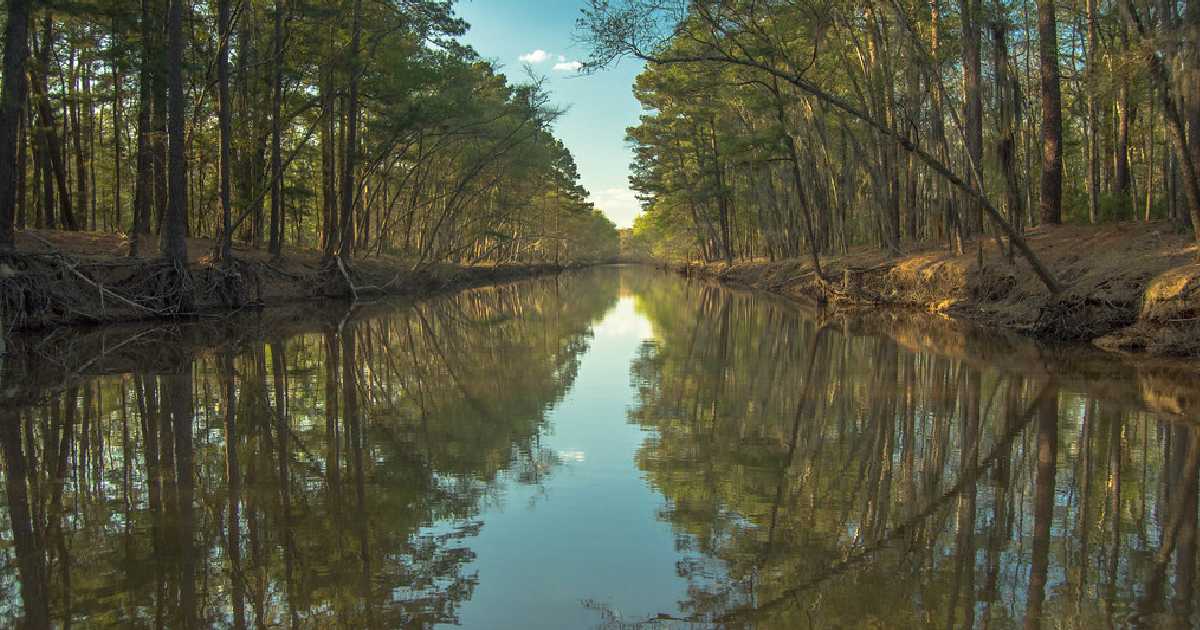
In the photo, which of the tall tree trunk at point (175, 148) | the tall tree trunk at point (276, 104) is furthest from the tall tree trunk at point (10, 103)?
the tall tree trunk at point (276, 104)

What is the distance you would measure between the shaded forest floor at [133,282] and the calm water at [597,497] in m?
4.05

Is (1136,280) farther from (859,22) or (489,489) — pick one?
(859,22)

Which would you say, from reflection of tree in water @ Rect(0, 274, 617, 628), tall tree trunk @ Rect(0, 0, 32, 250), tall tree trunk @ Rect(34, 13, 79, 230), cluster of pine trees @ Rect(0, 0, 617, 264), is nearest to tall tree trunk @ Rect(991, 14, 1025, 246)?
reflection of tree in water @ Rect(0, 274, 617, 628)

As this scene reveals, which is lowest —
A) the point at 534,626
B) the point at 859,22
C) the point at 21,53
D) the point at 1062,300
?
the point at 534,626

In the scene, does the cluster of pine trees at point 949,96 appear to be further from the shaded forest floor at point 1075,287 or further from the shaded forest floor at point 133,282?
the shaded forest floor at point 133,282

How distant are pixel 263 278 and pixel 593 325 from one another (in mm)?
9214

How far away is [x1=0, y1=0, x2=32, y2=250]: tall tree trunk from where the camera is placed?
39.8ft

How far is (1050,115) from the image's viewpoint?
16438 millimetres

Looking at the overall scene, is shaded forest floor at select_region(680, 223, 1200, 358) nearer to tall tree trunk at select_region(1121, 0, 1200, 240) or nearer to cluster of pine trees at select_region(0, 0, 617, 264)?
tall tree trunk at select_region(1121, 0, 1200, 240)

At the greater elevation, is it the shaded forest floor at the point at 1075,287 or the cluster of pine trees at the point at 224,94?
the cluster of pine trees at the point at 224,94

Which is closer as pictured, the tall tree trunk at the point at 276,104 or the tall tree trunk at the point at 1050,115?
the tall tree trunk at the point at 1050,115

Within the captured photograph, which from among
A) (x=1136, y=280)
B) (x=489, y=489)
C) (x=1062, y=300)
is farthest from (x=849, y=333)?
(x=489, y=489)

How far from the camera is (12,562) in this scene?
3.34m

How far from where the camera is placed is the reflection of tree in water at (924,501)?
3.09 m
